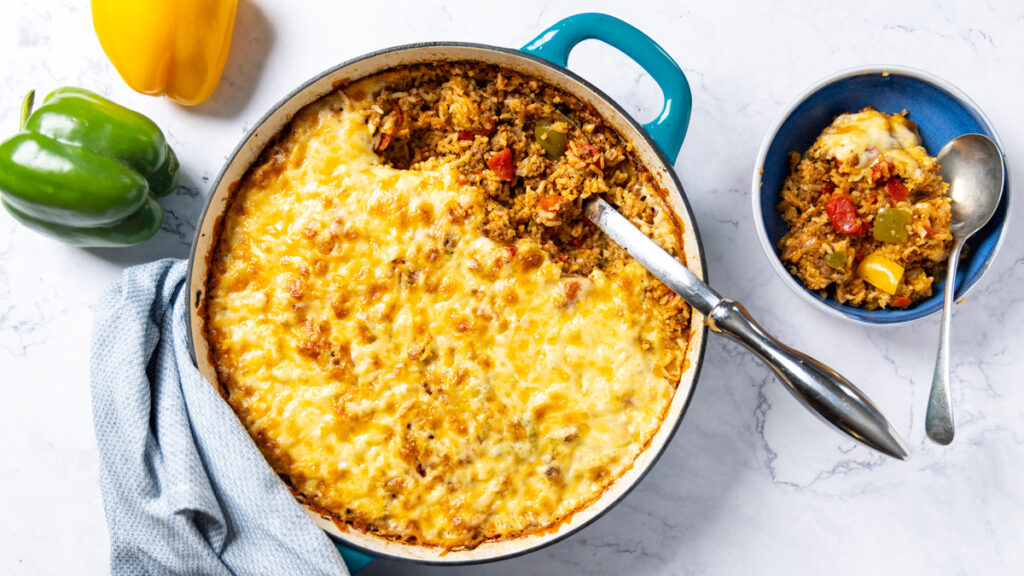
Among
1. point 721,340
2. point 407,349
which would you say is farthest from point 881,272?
point 407,349

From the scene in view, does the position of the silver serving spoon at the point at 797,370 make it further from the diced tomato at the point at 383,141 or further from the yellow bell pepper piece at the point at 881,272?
the diced tomato at the point at 383,141

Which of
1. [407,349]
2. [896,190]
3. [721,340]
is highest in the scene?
[896,190]

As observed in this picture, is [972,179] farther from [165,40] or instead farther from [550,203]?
[165,40]

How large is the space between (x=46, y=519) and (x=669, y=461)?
242 centimetres

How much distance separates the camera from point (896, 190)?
8.23 ft

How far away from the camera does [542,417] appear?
2361mm

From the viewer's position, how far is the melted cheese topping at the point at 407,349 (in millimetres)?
2322

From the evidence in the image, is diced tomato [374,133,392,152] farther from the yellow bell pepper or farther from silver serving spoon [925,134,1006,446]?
silver serving spoon [925,134,1006,446]

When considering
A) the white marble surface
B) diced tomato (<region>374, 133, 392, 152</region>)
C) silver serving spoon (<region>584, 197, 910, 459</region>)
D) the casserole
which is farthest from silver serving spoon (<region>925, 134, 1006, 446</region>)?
diced tomato (<region>374, 133, 392, 152</region>)

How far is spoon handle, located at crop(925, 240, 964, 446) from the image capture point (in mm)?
2514

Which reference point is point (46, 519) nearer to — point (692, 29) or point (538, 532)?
point (538, 532)

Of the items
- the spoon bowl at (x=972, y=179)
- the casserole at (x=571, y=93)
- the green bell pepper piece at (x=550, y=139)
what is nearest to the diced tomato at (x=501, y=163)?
the green bell pepper piece at (x=550, y=139)

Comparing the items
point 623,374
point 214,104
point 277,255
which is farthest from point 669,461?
point 214,104

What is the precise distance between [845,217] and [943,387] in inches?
26.5
